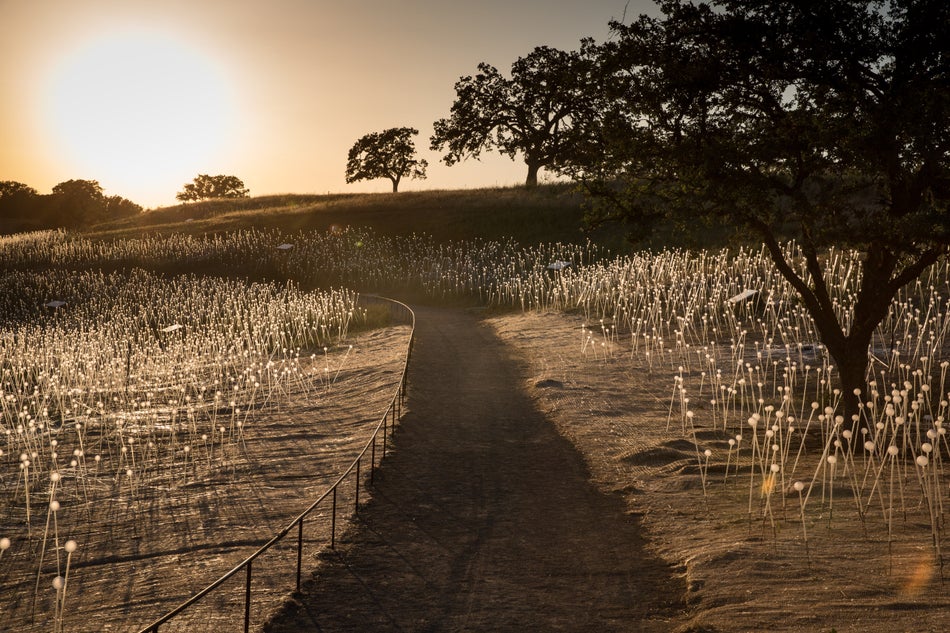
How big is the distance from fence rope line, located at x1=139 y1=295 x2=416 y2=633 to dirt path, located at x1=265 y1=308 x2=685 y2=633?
0.37 meters

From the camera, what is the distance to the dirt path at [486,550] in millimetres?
8438

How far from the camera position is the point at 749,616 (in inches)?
316

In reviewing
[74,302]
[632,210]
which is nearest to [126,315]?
[74,302]

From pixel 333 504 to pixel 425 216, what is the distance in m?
51.5

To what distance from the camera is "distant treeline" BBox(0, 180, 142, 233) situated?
98.6m

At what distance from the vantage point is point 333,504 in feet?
33.7

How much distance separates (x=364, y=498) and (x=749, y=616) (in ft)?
19.9

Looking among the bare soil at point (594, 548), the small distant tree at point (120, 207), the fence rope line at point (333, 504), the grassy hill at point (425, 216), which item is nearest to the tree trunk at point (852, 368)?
the bare soil at point (594, 548)

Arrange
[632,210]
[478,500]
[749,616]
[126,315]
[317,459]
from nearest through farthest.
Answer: [749,616] < [478,500] < [317,459] < [632,210] < [126,315]

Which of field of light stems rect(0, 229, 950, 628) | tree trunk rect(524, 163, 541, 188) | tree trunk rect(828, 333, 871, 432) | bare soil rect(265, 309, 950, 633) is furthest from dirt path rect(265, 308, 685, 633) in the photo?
tree trunk rect(524, 163, 541, 188)

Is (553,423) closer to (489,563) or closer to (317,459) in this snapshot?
(317,459)

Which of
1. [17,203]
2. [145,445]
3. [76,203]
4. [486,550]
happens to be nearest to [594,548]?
[486,550]

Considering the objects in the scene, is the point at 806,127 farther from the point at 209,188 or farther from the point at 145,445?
the point at 209,188

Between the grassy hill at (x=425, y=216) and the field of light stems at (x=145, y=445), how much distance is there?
937 inches
